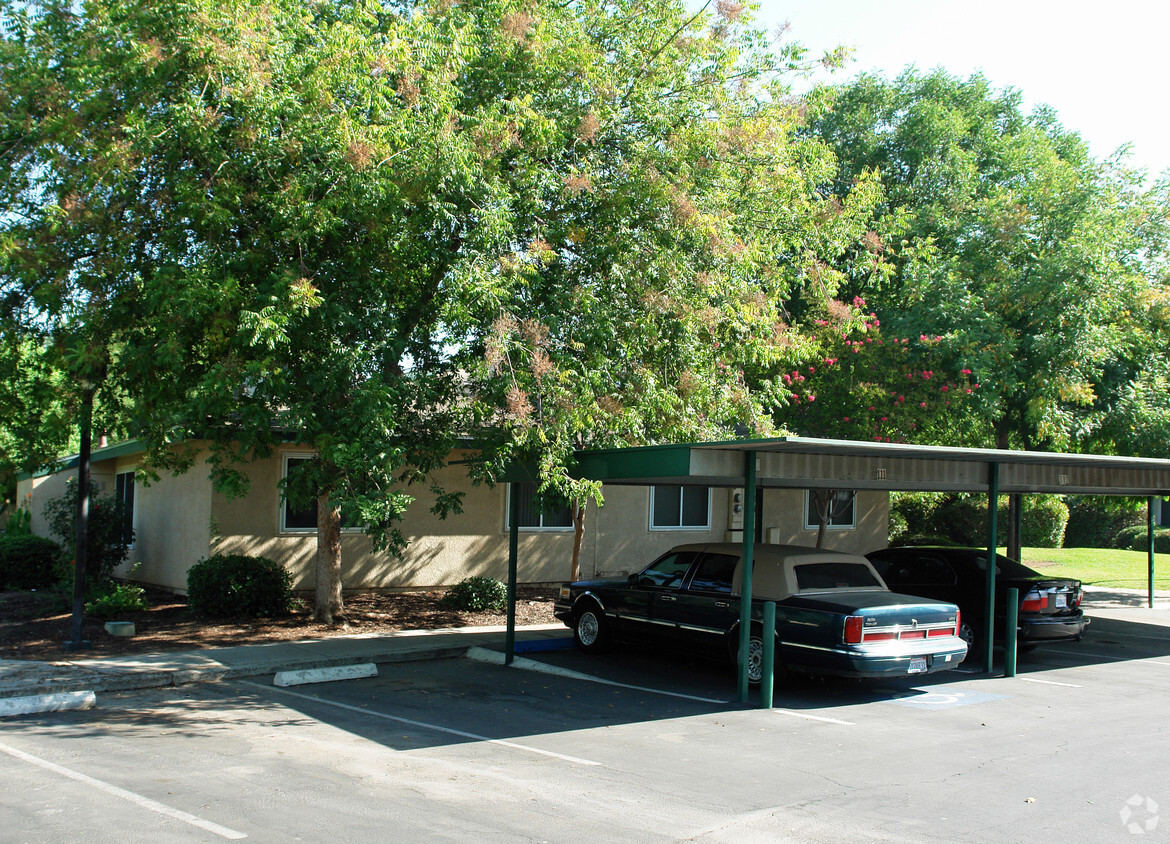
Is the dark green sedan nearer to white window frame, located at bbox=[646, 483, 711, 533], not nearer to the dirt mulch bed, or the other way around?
the dirt mulch bed

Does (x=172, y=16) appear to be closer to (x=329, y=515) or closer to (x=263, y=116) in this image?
(x=263, y=116)

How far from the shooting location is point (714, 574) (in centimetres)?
1178

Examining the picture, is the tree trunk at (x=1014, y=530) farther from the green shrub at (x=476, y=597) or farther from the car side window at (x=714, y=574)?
the car side window at (x=714, y=574)

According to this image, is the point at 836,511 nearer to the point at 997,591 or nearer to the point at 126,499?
the point at 997,591

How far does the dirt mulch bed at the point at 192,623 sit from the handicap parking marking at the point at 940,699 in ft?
23.1

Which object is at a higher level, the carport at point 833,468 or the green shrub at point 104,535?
the carport at point 833,468

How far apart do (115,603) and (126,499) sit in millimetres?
6173

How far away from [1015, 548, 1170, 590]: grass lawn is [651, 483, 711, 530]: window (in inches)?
441

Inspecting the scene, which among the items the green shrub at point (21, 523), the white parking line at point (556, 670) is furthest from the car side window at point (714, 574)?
the green shrub at point (21, 523)

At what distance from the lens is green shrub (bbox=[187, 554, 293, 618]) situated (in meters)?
15.0

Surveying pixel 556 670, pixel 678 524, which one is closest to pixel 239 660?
pixel 556 670

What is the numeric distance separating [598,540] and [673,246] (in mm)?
8384

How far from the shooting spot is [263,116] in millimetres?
11078

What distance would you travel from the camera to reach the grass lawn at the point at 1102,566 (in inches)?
1029
